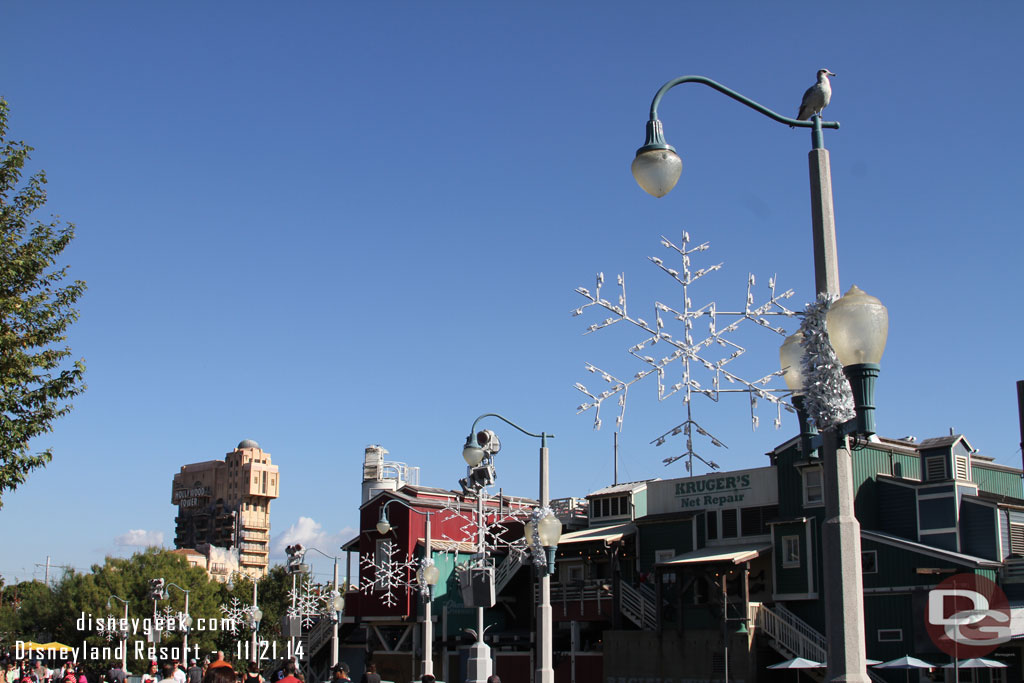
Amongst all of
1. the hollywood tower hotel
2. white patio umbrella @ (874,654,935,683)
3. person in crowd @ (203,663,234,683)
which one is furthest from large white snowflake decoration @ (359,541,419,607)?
the hollywood tower hotel

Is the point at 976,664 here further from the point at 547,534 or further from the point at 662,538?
the point at 547,534

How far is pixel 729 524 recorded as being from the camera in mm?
37312

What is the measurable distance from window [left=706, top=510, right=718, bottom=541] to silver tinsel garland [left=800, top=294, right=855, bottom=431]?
1230 inches

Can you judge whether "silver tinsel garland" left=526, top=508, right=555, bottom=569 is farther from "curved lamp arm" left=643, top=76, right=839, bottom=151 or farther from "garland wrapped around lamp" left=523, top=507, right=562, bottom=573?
"curved lamp arm" left=643, top=76, right=839, bottom=151

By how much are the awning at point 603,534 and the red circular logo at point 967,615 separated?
11816 millimetres

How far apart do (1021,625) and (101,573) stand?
66956 millimetres

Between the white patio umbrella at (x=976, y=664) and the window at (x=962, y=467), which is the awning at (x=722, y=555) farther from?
the white patio umbrella at (x=976, y=664)

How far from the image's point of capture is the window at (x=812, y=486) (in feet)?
114

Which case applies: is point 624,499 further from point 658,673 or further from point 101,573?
point 101,573

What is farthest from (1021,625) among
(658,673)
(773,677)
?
(658,673)

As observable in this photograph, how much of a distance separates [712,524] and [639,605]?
4.02 m

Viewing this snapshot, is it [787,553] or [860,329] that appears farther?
[787,553]

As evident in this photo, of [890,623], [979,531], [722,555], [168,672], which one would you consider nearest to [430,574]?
[722,555]

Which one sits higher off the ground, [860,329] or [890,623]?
[860,329]
